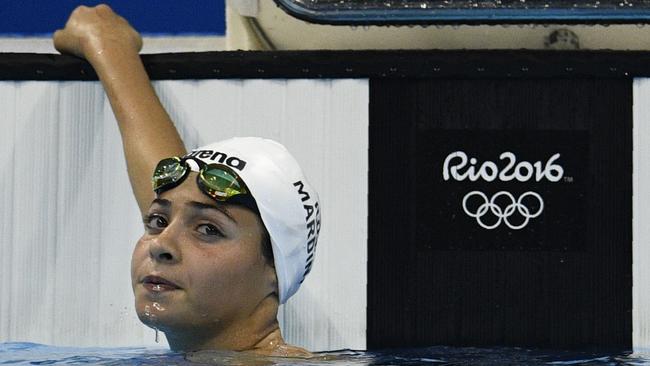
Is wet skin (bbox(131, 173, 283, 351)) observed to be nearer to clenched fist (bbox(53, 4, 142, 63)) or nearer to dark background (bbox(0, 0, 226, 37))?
clenched fist (bbox(53, 4, 142, 63))

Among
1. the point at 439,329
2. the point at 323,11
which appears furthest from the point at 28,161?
the point at 439,329

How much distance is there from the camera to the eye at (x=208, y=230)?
Result: 9.29 ft

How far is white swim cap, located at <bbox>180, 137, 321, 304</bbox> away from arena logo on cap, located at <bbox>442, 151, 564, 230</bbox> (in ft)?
1.74

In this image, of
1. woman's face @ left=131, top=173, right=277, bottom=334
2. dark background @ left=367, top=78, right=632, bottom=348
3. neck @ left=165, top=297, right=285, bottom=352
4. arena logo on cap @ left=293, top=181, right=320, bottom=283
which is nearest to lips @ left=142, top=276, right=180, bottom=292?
woman's face @ left=131, top=173, right=277, bottom=334

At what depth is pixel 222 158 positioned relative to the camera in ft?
9.66

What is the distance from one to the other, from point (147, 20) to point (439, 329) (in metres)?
1.98

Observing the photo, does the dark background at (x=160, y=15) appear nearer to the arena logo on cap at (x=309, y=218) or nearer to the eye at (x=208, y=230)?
the arena logo on cap at (x=309, y=218)

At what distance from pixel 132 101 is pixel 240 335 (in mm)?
797

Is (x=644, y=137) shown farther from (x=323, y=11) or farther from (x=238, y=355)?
(x=238, y=355)

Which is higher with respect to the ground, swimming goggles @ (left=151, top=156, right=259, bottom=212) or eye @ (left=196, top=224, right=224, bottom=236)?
swimming goggles @ (left=151, top=156, right=259, bottom=212)

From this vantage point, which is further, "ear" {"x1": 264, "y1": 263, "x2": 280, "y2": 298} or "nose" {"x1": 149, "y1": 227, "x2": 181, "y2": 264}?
"ear" {"x1": 264, "y1": 263, "x2": 280, "y2": 298}

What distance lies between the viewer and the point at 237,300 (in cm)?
287

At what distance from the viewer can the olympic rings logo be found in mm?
3412

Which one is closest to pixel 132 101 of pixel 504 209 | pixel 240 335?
pixel 240 335
